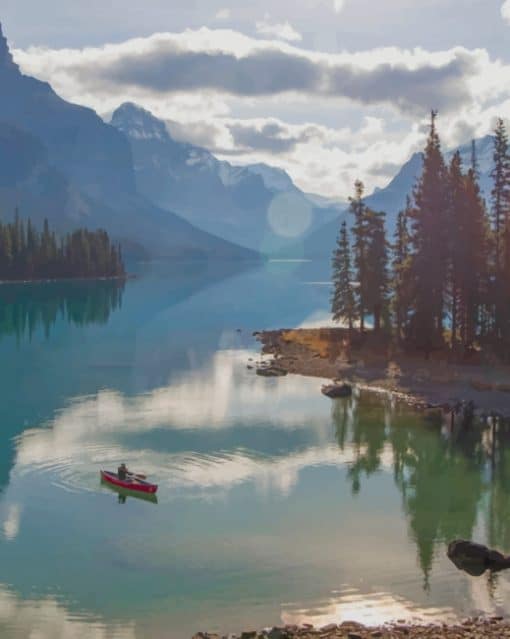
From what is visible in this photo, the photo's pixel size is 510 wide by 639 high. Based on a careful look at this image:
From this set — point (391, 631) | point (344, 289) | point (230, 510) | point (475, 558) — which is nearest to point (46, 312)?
point (344, 289)

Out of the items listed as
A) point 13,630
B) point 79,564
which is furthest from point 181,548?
point 13,630

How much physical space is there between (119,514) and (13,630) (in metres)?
12.2

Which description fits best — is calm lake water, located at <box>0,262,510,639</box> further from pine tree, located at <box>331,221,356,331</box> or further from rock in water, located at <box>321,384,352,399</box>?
pine tree, located at <box>331,221,356,331</box>

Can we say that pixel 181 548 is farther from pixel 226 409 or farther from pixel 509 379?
pixel 509 379

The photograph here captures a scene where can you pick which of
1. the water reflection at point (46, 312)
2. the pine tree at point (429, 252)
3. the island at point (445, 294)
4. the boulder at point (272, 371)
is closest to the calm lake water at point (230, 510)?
the boulder at point (272, 371)

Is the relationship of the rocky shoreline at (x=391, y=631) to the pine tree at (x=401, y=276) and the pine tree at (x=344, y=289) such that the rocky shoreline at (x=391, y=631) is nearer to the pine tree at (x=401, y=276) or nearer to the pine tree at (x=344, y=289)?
the pine tree at (x=401, y=276)

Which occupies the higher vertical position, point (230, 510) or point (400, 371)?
point (400, 371)

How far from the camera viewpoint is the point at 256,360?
319 ft

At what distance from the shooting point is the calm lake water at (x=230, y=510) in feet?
103

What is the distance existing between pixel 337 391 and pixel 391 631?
44988 millimetres

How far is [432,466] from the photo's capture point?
52.7 metres

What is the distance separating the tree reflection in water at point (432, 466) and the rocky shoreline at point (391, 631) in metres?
4.13

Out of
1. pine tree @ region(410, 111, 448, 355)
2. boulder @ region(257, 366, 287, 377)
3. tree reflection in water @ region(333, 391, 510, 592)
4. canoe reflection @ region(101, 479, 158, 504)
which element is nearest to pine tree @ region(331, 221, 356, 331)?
pine tree @ region(410, 111, 448, 355)

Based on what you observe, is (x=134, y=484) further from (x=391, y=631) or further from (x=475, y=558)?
(x=391, y=631)
